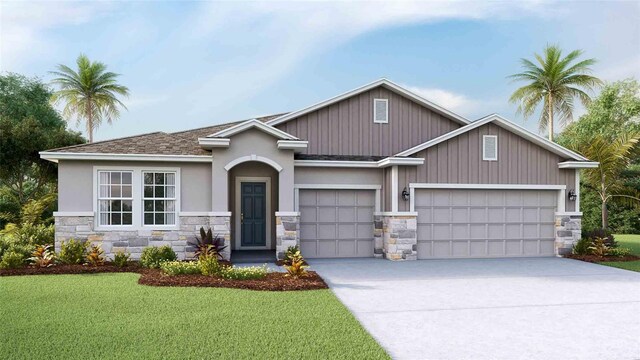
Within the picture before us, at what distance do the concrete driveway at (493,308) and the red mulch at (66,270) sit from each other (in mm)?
4687

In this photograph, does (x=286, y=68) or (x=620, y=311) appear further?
(x=286, y=68)

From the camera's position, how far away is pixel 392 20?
14469 millimetres

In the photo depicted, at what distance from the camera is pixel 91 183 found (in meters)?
11.9

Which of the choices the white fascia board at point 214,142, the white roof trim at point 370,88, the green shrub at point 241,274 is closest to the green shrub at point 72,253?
the white fascia board at point 214,142

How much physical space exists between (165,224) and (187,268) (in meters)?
2.85

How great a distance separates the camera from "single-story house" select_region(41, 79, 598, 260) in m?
12.0

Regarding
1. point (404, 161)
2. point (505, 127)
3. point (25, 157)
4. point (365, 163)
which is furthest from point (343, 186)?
point (25, 157)

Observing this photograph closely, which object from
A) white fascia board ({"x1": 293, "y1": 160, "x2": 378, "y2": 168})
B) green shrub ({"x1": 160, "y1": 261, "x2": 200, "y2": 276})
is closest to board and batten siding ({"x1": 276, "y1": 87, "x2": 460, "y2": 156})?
white fascia board ({"x1": 293, "y1": 160, "x2": 378, "y2": 168})

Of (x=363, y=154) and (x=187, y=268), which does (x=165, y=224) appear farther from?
(x=363, y=154)

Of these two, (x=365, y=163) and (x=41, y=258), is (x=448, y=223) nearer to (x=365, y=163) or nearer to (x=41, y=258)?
(x=365, y=163)

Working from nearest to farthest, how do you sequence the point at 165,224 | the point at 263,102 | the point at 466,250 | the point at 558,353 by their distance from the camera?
the point at 558,353
the point at 165,224
the point at 466,250
the point at 263,102

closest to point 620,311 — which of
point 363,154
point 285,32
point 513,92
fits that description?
point 363,154

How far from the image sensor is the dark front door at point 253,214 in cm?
1420

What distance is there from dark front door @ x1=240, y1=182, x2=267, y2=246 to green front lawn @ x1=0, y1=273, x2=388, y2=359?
561 centimetres
